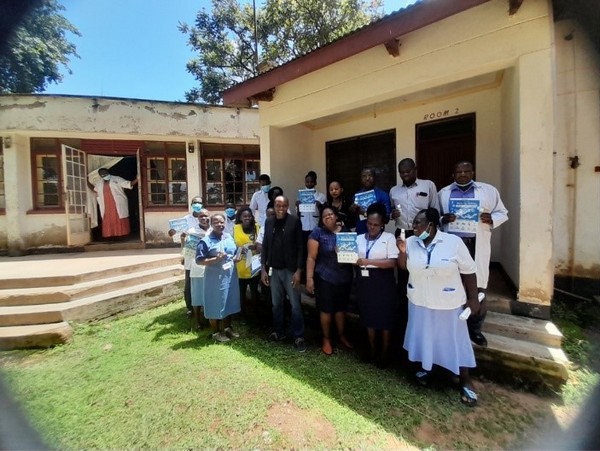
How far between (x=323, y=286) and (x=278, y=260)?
0.68m

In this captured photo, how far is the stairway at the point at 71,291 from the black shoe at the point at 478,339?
204 inches

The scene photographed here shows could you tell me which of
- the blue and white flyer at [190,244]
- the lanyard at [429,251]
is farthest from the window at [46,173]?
the lanyard at [429,251]

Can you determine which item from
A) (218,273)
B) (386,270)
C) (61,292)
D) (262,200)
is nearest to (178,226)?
(218,273)

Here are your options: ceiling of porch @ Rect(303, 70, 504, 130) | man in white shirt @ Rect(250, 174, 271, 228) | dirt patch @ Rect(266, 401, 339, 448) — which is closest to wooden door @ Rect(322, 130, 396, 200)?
ceiling of porch @ Rect(303, 70, 504, 130)

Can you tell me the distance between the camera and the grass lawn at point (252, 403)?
2.33m

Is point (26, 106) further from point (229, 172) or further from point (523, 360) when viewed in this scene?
point (523, 360)

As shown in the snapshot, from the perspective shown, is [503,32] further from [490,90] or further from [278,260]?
[278,260]

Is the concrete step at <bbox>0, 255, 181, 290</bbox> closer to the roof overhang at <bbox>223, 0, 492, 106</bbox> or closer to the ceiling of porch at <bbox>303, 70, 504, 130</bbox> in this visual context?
the roof overhang at <bbox>223, 0, 492, 106</bbox>

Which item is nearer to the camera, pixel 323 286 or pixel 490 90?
pixel 323 286

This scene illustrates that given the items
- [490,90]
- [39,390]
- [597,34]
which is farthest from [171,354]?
[597,34]

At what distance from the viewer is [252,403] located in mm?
2689

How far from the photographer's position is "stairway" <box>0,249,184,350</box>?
13.5 feet

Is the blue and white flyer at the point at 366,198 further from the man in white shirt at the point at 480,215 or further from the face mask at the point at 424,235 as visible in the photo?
the face mask at the point at 424,235

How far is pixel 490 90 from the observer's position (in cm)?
482
